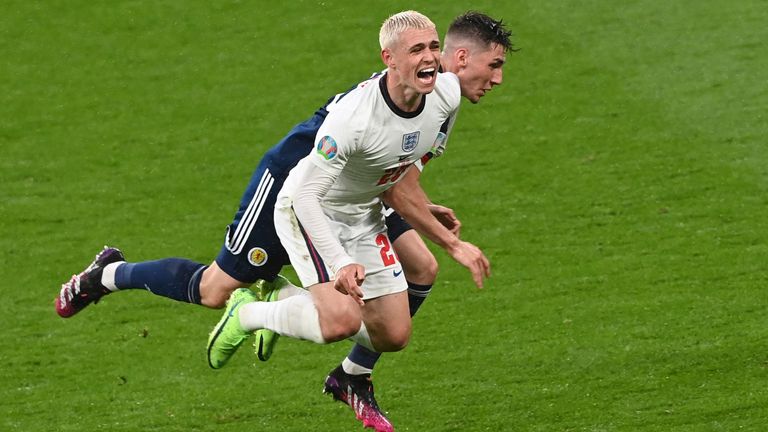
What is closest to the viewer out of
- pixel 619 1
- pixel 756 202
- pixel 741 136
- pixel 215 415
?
pixel 215 415

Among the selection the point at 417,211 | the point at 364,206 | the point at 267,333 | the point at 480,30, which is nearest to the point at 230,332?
the point at 267,333

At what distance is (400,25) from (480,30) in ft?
3.02

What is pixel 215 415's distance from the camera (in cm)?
732

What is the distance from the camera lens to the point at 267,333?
22.7 ft

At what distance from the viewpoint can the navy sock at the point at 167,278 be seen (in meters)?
7.10

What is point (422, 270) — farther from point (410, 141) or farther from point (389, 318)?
point (410, 141)

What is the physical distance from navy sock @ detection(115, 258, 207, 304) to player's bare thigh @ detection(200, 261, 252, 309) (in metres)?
0.04

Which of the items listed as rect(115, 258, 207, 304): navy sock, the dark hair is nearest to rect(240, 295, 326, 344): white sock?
rect(115, 258, 207, 304): navy sock

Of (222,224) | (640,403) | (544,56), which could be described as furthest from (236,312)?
(544,56)

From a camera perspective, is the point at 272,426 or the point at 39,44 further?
the point at 39,44

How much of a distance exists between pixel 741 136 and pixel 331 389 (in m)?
4.75

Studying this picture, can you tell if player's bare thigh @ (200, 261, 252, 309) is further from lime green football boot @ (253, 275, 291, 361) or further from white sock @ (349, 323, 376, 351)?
white sock @ (349, 323, 376, 351)

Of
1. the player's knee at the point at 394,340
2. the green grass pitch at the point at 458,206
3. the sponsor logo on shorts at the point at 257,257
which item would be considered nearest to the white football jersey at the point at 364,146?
the sponsor logo on shorts at the point at 257,257

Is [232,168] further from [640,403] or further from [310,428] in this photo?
[640,403]
